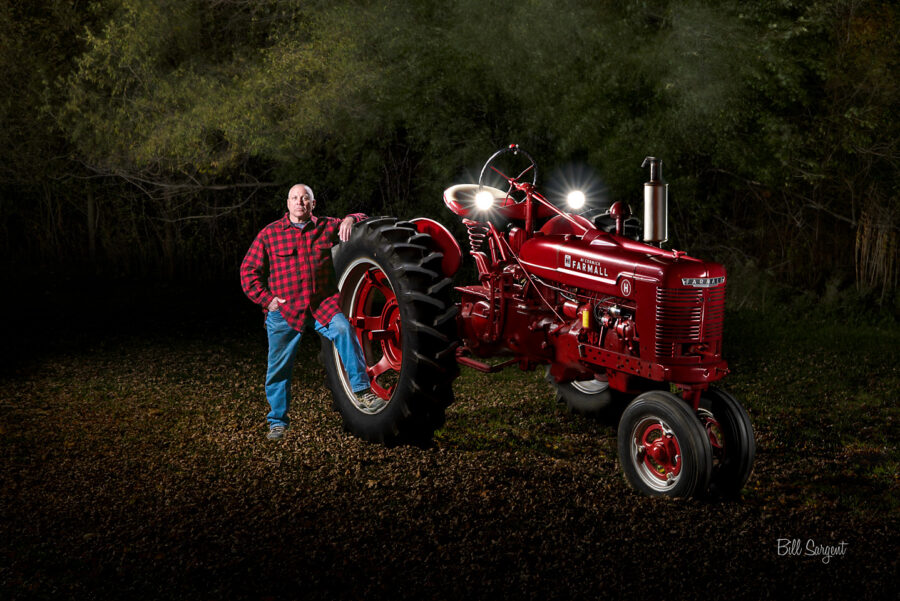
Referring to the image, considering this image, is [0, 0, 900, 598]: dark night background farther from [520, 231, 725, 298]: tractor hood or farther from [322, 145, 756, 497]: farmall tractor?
[520, 231, 725, 298]: tractor hood

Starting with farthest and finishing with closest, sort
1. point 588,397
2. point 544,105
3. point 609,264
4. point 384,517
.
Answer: point 544,105 → point 588,397 → point 609,264 → point 384,517

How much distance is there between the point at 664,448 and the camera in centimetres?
450

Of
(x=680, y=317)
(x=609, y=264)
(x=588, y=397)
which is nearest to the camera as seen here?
(x=680, y=317)

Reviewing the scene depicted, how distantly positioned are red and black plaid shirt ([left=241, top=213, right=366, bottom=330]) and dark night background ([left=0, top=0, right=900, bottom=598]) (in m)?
0.82

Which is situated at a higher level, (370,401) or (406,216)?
(406,216)

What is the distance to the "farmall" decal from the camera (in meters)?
4.90

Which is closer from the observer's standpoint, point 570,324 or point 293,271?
point 570,324

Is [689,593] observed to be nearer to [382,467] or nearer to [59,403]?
[382,467]

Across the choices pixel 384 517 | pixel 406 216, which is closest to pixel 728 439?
pixel 384 517

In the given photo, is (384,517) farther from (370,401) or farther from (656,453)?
(370,401)

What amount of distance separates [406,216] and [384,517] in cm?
930

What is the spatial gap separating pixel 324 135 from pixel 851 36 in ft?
20.7

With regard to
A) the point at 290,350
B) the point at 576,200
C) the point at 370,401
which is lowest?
the point at 370,401

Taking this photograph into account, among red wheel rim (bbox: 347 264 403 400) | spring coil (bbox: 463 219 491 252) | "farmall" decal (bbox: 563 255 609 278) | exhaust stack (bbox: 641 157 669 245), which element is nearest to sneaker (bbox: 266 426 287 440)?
red wheel rim (bbox: 347 264 403 400)
